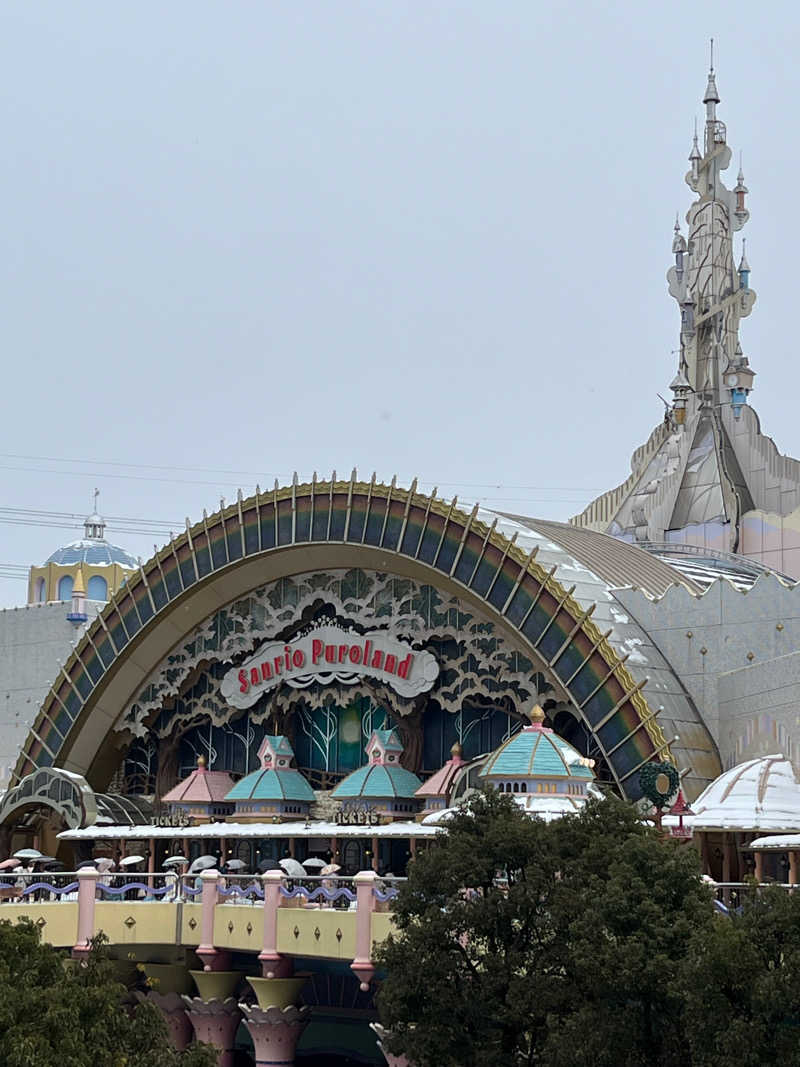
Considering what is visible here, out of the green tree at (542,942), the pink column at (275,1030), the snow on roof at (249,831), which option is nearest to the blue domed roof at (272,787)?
the snow on roof at (249,831)

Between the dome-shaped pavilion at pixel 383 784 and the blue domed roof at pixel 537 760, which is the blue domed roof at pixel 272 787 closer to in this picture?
the dome-shaped pavilion at pixel 383 784

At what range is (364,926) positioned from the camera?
38906mm

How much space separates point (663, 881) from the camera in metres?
29.6

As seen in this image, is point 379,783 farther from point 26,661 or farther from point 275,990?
point 26,661

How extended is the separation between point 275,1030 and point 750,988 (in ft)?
65.2

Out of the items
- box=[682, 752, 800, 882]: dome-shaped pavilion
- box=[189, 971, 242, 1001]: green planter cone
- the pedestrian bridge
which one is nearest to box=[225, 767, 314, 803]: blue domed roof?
the pedestrian bridge

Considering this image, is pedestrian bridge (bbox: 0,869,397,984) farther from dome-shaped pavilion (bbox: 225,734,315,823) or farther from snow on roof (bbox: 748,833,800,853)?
snow on roof (bbox: 748,833,800,853)

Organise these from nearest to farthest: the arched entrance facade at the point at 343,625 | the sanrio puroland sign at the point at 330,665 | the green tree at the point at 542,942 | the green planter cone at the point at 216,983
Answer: the green tree at the point at 542,942, the green planter cone at the point at 216,983, the arched entrance facade at the point at 343,625, the sanrio puroland sign at the point at 330,665

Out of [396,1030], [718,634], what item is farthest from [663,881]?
[718,634]

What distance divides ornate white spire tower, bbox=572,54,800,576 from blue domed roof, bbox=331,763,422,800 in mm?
18168

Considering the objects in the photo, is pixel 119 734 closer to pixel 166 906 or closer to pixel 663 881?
pixel 166 906

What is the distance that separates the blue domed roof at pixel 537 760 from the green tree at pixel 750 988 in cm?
1511

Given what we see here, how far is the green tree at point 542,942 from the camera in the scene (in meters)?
28.6

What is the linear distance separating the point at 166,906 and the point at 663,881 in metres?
18.0
